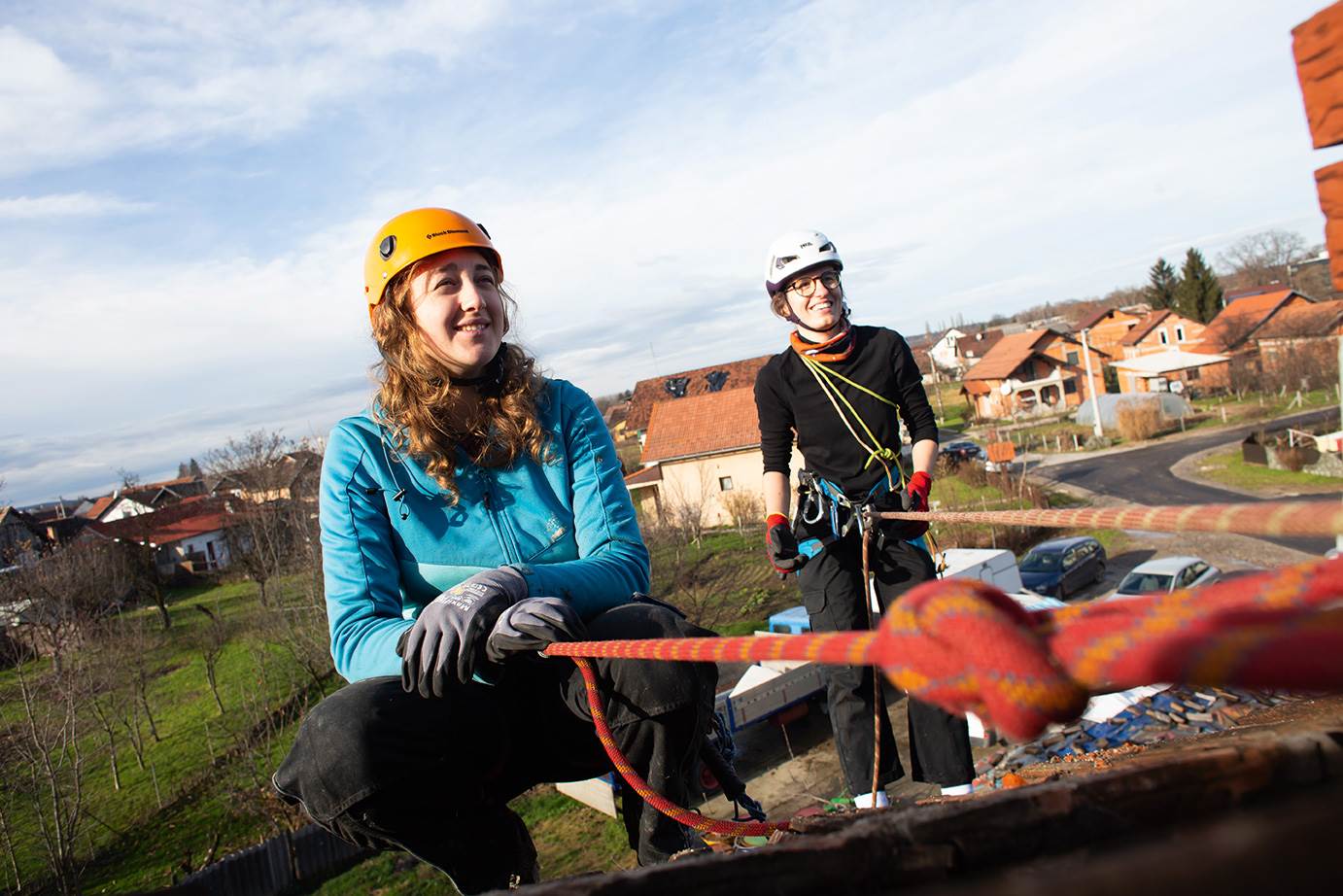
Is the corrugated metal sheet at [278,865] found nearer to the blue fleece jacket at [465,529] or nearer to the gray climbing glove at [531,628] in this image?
the blue fleece jacket at [465,529]

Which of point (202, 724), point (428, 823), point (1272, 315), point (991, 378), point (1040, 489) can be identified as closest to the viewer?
point (428, 823)

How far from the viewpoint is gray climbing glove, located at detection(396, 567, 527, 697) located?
1998mm

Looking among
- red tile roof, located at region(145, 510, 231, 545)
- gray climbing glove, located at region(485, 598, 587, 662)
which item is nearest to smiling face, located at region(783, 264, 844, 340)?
gray climbing glove, located at region(485, 598, 587, 662)

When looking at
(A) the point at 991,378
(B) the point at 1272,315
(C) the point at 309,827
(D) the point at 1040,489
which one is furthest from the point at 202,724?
(B) the point at 1272,315

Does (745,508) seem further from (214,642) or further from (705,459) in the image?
(214,642)

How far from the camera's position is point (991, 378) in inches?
2274

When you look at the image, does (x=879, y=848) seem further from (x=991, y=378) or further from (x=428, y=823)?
(x=991, y=378)

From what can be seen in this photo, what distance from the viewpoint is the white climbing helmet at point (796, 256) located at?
4.09 metres

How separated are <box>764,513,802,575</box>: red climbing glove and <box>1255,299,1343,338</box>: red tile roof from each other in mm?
51802

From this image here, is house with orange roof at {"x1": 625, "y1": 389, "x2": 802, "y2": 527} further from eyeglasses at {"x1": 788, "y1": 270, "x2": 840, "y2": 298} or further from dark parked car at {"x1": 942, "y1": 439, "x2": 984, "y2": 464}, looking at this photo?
eyeglasses at {"x1": 788, "y1": 270, "x2": 840, "y2": 298}

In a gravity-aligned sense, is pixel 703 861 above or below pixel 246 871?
above

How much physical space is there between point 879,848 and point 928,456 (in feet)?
10.8

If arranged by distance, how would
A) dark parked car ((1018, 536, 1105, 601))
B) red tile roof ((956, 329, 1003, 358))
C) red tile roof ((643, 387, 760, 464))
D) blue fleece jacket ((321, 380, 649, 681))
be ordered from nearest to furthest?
1. blue fleece jacket ((321, 380, 649, 681))
2. dark parked car ((1018, 536, 1105, 601))
3. red tile roof ((643, 387, 760, 464))
4. red tile roof ((956, 329, 1003, 358))

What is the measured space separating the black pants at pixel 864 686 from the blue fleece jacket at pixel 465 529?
151 centimetres
